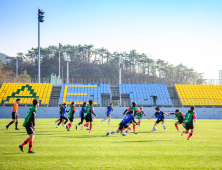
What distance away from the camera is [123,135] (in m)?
14.0

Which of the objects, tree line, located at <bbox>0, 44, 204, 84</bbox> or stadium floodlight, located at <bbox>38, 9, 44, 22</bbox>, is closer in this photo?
stadium floodlight, located at <bbox>38, 9, 44, 22</bbox>

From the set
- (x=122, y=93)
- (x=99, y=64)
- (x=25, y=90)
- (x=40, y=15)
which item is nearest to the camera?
(x=40, y=15)

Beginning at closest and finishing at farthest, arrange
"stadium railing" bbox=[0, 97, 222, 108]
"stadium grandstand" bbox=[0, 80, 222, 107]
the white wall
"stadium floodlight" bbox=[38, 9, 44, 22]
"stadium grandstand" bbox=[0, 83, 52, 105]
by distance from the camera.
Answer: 1. the white wall
2. "stadium railing" bbox=[0, 97, 222, 108]
3. "stadium grandstand" bbox=[0, 80, 222, 107]
4. "stadium floodlight" bbox=[38, 9, 44, 22]
5. "stadium grandstand" bbox=[0, 83, 52, 105]

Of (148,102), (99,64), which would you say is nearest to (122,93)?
(148,102)

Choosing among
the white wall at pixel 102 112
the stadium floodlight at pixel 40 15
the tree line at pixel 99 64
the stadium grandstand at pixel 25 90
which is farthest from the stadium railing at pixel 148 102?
Answer: the tree line at pixel 99 64

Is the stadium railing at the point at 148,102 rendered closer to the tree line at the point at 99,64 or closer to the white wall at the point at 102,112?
the white wall at the point at 102,112

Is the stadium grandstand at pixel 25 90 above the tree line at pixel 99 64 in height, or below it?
below

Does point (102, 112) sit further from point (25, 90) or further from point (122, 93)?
point (25, 90)

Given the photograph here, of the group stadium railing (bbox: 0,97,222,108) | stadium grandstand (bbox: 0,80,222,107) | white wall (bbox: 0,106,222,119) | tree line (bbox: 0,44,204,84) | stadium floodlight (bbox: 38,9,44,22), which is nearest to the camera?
white wall (bbox: 0,106,222,119)

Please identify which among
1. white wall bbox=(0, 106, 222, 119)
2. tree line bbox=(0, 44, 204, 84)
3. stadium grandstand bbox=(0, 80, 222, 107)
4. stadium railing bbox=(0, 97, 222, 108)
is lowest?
white wall bbox=(0, 106, 222, 119)

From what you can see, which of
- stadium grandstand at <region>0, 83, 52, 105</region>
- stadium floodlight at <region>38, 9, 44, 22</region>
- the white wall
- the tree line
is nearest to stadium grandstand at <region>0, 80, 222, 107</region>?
stadium grandstand at <region>0, 83, 52, 105</region>

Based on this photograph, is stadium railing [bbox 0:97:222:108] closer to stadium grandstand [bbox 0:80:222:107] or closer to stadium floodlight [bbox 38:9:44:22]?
stadium grandstand [bbox 0:80:222:107]

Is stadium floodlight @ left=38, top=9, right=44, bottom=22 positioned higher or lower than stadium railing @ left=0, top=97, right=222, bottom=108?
higher

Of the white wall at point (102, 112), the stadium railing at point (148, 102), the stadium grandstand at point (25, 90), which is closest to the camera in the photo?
the white wall at point (102, 112)
